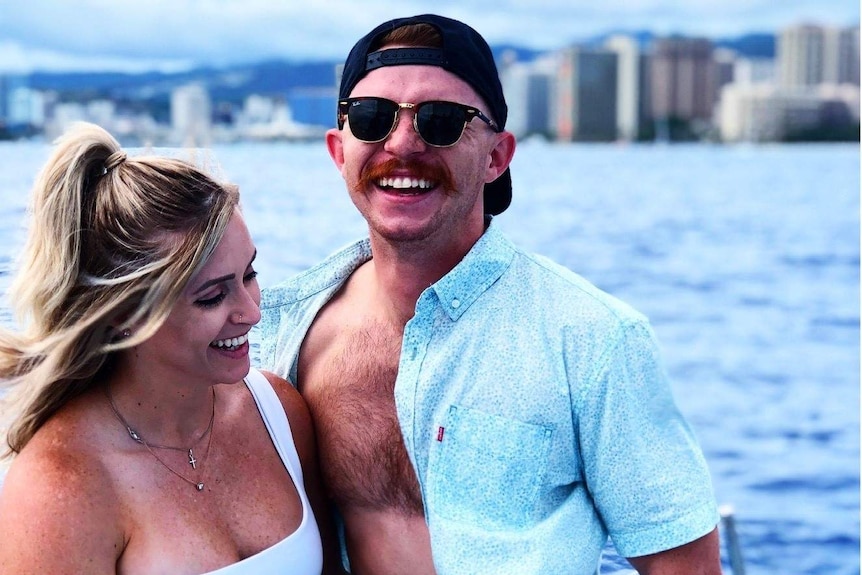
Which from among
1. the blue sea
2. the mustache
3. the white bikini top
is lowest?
the blue sea

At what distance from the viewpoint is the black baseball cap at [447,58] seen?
8.96ft

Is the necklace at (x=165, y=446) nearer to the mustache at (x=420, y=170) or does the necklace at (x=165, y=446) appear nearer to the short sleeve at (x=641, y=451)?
the mustache at (x=420, y=170)

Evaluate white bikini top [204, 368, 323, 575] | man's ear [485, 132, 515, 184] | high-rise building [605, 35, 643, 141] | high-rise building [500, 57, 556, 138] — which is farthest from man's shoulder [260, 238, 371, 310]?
high-rise building [605, 35, 643, 141]

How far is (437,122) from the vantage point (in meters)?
2.70

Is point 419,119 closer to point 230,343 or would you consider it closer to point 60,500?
point 230,343

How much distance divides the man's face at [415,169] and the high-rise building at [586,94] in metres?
60.5

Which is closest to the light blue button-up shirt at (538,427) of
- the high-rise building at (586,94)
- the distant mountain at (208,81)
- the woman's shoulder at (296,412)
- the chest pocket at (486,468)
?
the chest pocket at (486,468)

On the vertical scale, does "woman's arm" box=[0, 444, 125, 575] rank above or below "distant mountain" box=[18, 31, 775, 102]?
below

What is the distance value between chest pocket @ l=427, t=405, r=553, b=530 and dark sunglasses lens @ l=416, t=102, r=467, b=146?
0.67 meters

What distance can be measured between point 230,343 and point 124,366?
263 mm

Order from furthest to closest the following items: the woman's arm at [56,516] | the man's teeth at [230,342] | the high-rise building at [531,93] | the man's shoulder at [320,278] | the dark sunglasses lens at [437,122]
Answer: the high-rise building at [531,93] < the man's shoulder at [320,278] < the dark sunglasses lens at [437,122] < the man's teeth at [230,342] < the woman's arm at [56,516]

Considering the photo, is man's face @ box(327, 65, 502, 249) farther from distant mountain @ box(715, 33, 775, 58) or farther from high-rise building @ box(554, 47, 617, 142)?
distant mountain @ box(715, 33, 775, 58)

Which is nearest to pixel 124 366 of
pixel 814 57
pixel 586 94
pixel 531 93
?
pixel 531 93

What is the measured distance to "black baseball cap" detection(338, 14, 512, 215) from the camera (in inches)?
108
